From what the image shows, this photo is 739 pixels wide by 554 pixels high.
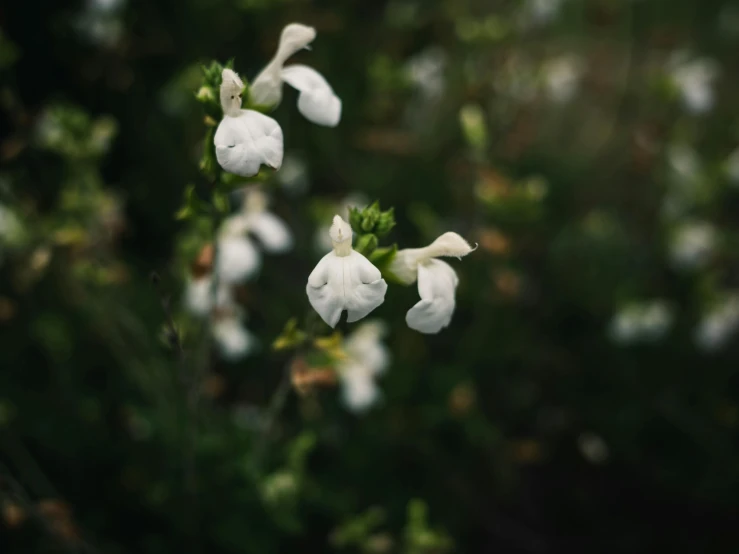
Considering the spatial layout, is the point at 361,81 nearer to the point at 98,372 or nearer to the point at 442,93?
the point at 442,93

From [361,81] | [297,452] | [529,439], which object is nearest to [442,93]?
[361,81]

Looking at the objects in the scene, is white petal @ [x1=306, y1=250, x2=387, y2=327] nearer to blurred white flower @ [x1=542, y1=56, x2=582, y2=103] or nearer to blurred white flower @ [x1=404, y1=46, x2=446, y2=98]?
blurred white flower @ [x1=404, y1=46, x2=446, y2=98]

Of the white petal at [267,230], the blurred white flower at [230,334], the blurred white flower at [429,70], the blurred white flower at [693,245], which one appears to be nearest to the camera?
the white petal at [267,230]

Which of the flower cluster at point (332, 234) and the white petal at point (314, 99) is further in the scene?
the white petal at point (314, 99)

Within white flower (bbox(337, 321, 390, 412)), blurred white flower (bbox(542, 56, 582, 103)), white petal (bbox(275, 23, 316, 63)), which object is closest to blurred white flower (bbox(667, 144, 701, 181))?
blurred white flower (bbox(542, 56, 582, 103))

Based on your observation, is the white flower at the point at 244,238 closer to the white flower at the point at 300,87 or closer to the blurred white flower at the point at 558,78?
the white flower at the point at 300,87

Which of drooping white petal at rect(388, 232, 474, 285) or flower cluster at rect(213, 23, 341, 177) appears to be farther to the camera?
drooping white petal at rect(388, 232, 474, 285)

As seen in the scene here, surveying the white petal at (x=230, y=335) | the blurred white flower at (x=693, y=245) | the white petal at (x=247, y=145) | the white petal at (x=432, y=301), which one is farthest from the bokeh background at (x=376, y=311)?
the white petal at (x=432, y=301)
